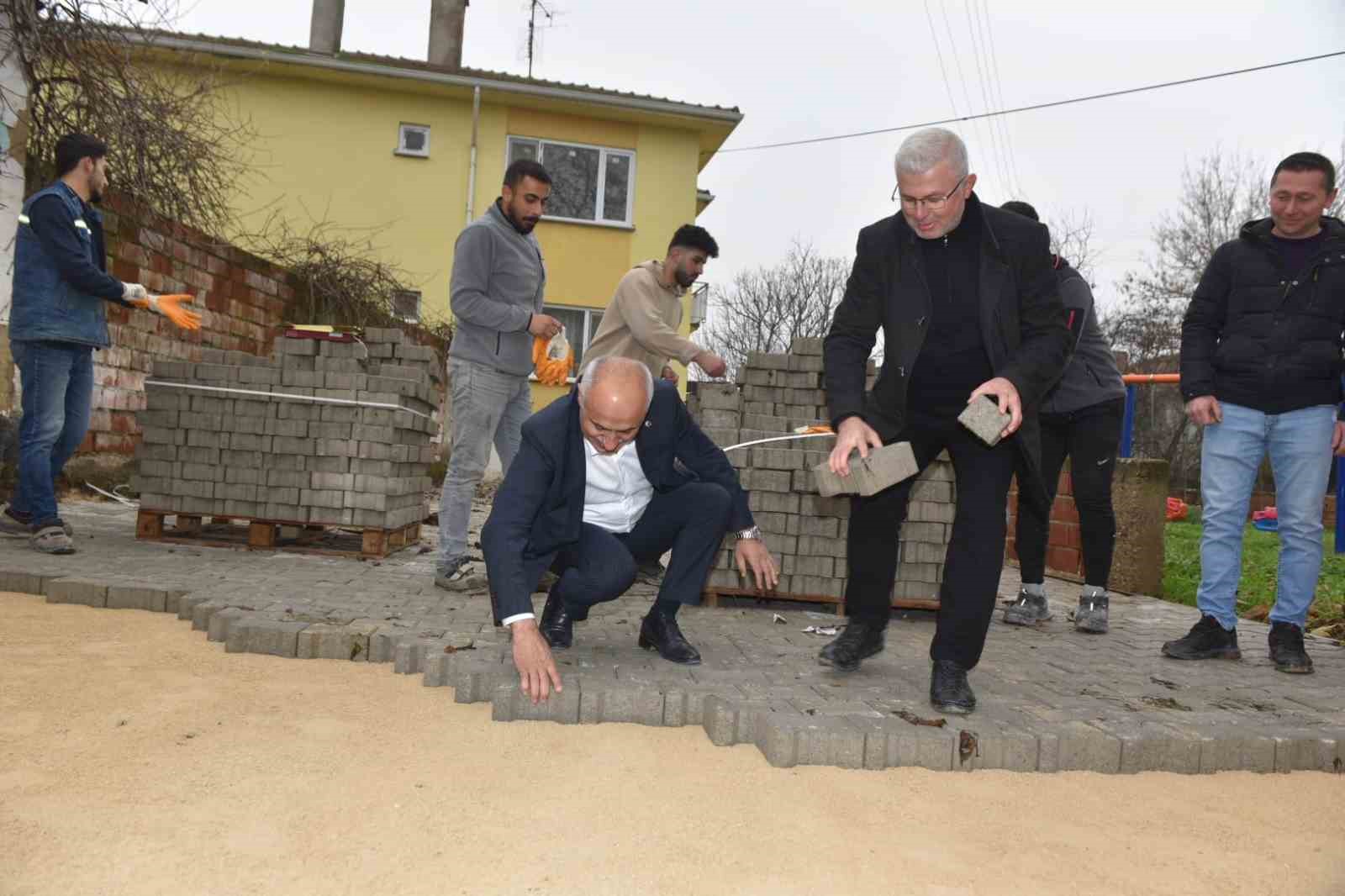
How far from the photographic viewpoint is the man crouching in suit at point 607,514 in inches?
120

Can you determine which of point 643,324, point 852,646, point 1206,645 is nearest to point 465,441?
point 643,324

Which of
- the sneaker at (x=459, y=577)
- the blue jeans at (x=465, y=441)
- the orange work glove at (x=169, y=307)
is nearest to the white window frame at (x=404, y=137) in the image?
the orange work glove at (x=169, y=307)

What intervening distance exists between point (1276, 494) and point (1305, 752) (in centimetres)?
149

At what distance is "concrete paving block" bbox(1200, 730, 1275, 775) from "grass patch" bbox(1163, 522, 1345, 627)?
2229mm

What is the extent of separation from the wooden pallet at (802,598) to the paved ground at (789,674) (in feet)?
0.28

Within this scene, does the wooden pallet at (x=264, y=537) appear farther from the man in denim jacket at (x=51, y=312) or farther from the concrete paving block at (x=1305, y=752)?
the concrete paving block at (x=1305, y=752)

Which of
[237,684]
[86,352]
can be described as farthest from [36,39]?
[237,684]

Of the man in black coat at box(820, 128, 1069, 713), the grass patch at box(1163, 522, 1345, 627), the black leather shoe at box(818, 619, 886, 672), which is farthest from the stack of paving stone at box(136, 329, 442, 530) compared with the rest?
the grass patch at box(1163, 522, 1345, 627)

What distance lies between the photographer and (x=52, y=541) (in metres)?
4.98

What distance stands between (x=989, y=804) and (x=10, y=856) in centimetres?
217

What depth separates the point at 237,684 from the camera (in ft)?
10.8

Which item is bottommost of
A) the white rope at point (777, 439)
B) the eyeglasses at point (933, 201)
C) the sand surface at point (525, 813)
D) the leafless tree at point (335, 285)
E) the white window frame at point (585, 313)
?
the sand surface at point (525, 813)

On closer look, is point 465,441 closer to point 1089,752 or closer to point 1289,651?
point 1089,752

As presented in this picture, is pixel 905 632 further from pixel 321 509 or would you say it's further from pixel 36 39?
pixel 36 39
